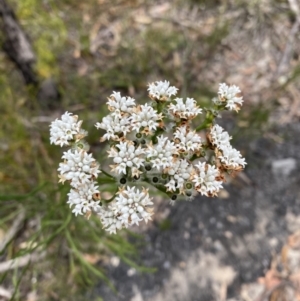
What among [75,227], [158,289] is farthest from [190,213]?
[75,227]

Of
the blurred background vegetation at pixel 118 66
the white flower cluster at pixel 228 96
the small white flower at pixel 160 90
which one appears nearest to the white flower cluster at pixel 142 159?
the small white flower at pixel 160 90

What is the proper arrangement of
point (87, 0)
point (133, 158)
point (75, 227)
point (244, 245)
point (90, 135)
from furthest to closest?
point (87, 0), point (90, 135), point (244, 245), point (75, 227), point (133, 158)

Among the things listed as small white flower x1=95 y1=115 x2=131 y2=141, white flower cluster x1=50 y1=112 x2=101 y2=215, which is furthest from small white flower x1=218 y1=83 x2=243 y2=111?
white flower cluster x1=50 y1=112 x2=101 y2=215

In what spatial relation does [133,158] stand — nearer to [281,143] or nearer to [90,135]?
[90,135]

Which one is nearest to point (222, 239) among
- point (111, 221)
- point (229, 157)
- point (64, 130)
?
point (229, 157)

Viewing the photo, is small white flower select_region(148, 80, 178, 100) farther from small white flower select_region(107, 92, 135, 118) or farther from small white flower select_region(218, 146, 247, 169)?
small white flower select_region(218, 146, 247, 169)

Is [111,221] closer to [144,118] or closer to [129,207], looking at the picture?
[129,207]
